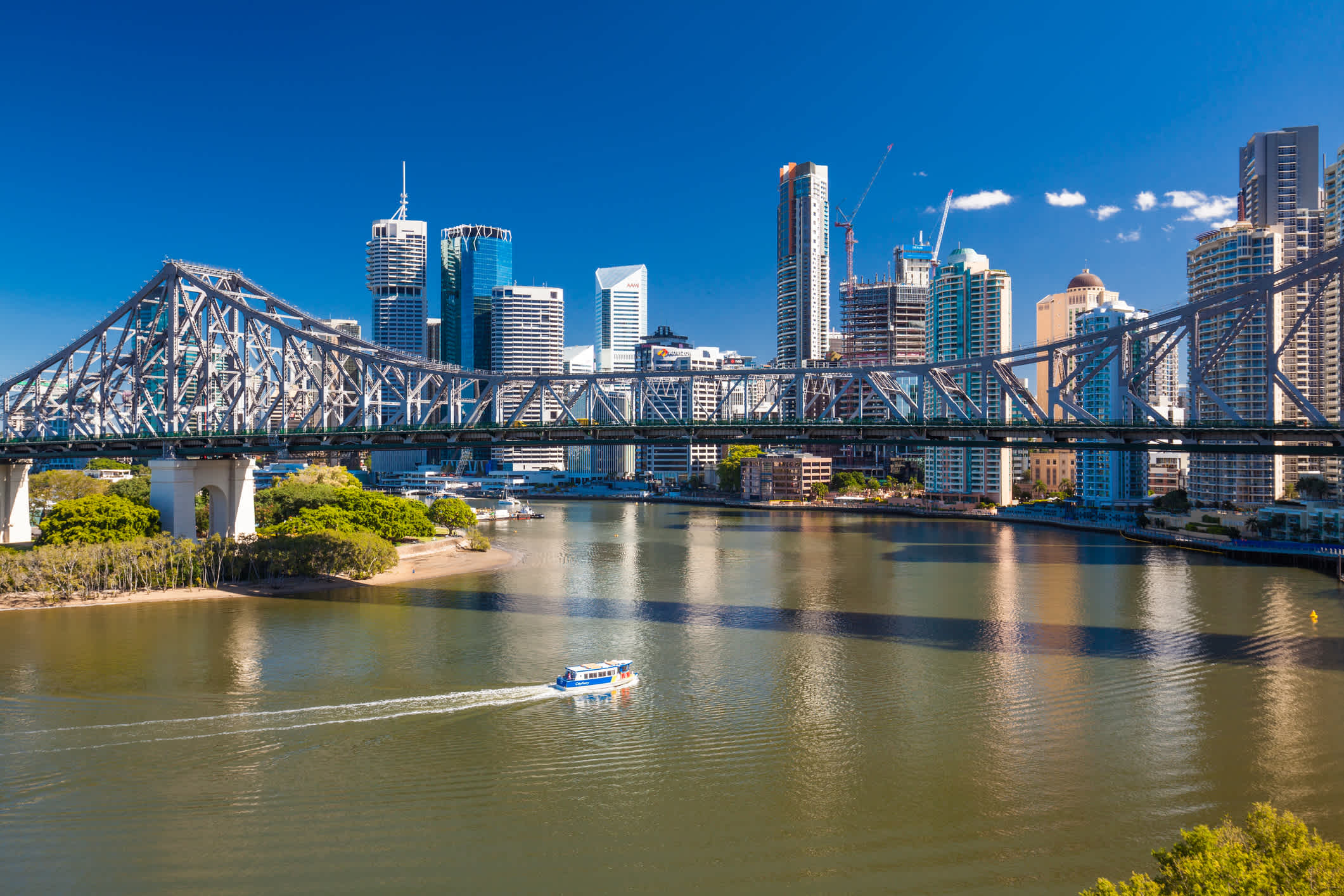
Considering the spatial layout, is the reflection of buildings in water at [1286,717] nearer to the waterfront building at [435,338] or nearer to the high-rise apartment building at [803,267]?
the high-rise apartment building at [803,267]

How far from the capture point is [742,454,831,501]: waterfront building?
9944cm

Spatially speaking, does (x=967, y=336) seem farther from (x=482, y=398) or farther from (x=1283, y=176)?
(x=482, y=398)

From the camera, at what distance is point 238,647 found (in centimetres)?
2603

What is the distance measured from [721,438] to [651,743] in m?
22.3

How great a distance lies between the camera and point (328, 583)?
3775 cm

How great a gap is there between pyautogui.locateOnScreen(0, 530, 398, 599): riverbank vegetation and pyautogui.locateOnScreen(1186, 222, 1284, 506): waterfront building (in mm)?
51411

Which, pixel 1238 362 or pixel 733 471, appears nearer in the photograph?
pixel 1238 362

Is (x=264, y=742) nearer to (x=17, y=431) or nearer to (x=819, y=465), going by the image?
(x=17, y=431)

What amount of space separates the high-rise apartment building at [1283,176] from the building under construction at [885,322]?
1599 inches

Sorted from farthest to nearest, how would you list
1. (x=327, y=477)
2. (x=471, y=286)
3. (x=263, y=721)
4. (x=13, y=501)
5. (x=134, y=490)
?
(x=471, y=286) → (x=327, y=477) → (x=134, y=490) → (x=13, y=501) → (x=263, y=721)

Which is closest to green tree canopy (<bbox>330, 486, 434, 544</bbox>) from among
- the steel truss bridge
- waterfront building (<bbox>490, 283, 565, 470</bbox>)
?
the steel truss bridge

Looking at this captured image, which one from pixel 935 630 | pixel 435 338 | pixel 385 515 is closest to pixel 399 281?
pixel 435 338

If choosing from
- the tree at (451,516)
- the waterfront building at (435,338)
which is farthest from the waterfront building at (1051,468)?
the waterfront building at (435,338)

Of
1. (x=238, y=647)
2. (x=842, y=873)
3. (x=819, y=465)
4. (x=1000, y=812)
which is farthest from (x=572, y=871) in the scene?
(x=819, y=465)
